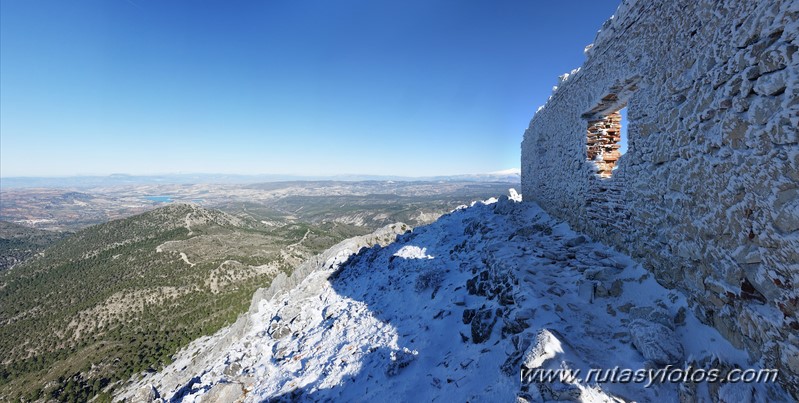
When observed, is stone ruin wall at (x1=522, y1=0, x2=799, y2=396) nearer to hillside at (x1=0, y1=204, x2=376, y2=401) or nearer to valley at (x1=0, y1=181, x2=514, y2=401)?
valley at (x1=0, y1=181, x2=514, y2=401)

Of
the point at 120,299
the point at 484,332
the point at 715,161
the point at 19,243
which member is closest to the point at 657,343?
the point at 715,161

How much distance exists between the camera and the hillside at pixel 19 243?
283 feet

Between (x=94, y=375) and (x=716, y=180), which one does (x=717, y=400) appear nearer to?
(x=716, y=180)

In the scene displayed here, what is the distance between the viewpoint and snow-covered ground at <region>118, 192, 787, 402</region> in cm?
368

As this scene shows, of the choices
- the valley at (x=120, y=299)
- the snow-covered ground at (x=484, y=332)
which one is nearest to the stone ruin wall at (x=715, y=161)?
the snow-covered ground at (x=484, y=332)

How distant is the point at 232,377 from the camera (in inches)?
379

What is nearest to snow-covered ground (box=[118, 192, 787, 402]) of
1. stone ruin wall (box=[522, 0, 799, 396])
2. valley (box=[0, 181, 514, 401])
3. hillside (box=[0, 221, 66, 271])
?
→ stone ruin wall (box=[522, 0, 799, 396])

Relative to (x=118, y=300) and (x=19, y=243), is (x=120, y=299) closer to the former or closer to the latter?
(x=118, y=300)

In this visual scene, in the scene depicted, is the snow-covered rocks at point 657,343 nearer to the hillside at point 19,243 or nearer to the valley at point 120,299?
the valley at point 120,299

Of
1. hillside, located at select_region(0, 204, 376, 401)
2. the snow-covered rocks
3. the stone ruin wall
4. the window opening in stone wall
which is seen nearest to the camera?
the stone ruin wall

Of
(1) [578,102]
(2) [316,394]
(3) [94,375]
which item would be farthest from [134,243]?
(1) [578,102]

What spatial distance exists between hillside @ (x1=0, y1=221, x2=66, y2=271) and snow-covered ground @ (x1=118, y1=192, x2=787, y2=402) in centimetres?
11441

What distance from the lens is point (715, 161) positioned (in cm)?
361

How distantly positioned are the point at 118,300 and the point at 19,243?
10208 cm
